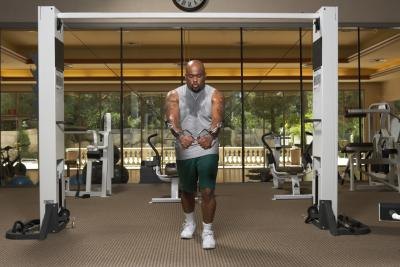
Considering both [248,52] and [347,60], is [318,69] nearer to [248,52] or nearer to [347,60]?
[248,52]

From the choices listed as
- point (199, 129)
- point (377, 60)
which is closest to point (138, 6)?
point (199, 129)

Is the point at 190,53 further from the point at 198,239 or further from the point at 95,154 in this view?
the point at 198,239

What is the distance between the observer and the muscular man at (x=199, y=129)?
11.4 feet

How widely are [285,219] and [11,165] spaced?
5740 mm

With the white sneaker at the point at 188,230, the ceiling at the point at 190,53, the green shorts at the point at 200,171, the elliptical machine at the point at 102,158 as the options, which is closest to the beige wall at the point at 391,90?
the ceiling at the point at 190,53

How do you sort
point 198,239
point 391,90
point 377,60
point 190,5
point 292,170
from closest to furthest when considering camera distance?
point 198,239 → point 292,170 → point 190,5 → point 377,60 → point 391,90

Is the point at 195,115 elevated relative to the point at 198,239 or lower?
elevated

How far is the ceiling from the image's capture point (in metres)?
9.21

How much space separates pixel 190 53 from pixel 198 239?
7.13 metres

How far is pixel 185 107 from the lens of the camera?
3.56m

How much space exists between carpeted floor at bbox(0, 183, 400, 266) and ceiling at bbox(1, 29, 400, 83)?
417 cm

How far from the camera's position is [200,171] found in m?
3.52

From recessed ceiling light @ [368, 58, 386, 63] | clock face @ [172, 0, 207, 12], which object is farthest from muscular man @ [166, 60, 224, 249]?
recessed ceiling light @ [368, 58, 386, 63]

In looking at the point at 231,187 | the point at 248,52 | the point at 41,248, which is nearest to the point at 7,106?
the point at 248,52
